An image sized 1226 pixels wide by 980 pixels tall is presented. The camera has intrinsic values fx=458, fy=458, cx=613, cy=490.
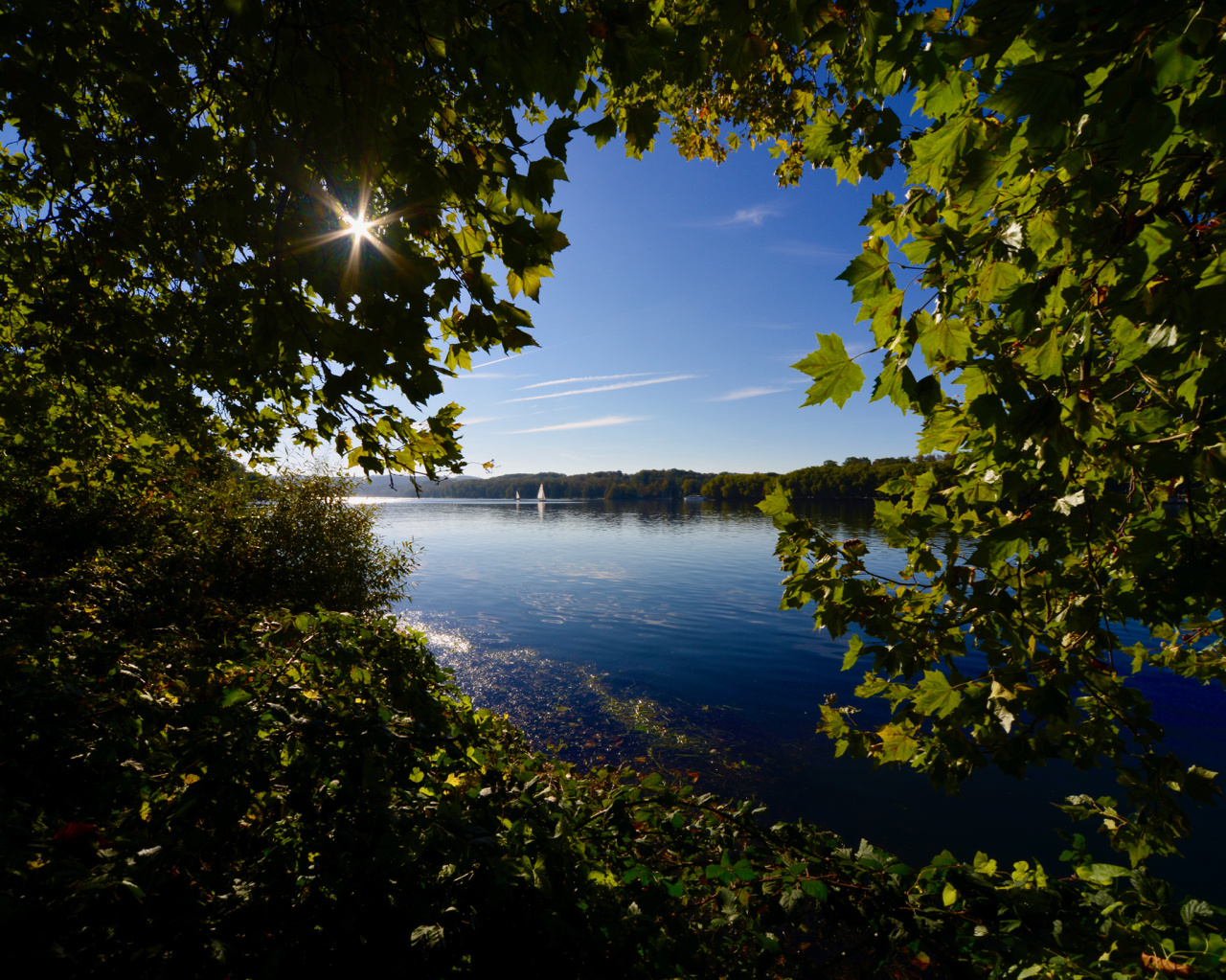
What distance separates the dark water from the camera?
8250 millimetres

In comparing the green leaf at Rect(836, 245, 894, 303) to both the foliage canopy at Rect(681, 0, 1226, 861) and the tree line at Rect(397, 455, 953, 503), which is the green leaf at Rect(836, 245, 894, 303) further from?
the tree line at Rect(397, 455, 953, 503)

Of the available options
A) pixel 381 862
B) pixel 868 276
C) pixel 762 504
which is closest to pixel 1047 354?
pixel 868 276

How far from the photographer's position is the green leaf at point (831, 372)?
1892mm

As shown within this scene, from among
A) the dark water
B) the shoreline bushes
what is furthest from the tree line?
the shoreline bushes

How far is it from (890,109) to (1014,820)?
11.5m

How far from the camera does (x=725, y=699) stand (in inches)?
513

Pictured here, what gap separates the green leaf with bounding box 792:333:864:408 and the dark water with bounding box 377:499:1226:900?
9.02 m

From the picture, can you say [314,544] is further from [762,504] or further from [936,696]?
[936,696]

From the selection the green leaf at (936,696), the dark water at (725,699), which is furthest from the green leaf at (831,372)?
the dark water at (725,699)

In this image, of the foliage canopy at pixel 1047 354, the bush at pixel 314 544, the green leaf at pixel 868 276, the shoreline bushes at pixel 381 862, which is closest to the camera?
the foliage canopy at pixel 1047 354

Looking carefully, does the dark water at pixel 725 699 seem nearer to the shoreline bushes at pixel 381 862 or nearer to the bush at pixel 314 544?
the bush at pixel 314 544

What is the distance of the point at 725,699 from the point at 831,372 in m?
13.0

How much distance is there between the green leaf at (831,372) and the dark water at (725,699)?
9017 mm

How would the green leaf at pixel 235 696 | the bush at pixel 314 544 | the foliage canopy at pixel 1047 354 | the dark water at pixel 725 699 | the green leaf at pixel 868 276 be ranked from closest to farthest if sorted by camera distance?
the foliage canopy at pixel 1047 354 → the green leaf at pixel 868 276 → the green leaf at pixel 235 696 → the dark water at pixel 725 699 → the bush at pixel 314 544
